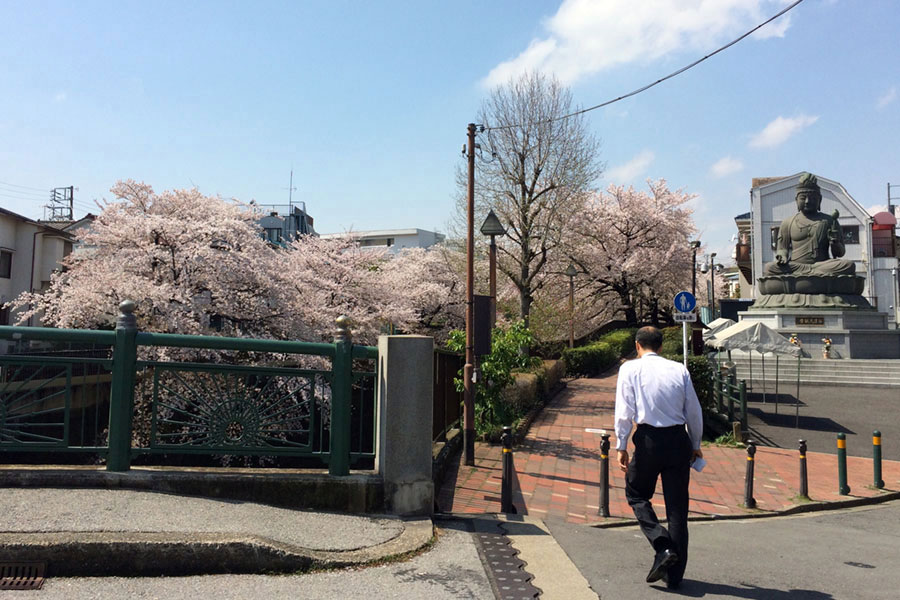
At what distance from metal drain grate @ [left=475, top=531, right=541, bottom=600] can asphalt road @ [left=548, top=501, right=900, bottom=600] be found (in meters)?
0.47

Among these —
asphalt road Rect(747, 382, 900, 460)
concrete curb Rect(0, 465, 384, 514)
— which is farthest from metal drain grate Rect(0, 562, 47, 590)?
asphalt road Rect(747, 382, 900, 460)

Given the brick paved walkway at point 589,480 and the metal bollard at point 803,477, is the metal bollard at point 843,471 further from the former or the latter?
the metal bollard at point 803,477

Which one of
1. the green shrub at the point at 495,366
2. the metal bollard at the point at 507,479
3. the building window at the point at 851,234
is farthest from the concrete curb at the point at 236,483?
the building window at the point at 851,234

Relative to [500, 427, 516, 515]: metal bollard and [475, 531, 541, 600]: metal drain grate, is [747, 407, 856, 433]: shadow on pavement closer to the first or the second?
[500, 427, 516, 515]: metal bollard

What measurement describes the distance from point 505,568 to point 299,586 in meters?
1.44

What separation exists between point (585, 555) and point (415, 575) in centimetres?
157

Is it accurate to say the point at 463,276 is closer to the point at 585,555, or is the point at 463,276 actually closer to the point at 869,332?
the point at 869,332

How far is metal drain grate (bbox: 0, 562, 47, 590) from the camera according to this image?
3826mm

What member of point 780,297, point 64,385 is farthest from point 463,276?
point 64,385

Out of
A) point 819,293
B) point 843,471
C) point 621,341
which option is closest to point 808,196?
point 819,293

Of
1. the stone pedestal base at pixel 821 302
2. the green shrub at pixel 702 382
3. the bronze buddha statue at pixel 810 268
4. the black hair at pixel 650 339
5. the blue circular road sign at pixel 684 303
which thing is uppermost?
the bronze buddha statue at pixel 810 268

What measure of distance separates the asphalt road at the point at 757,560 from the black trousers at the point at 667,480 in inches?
13.1

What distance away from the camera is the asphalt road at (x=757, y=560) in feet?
14.2

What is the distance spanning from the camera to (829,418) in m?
15.5
